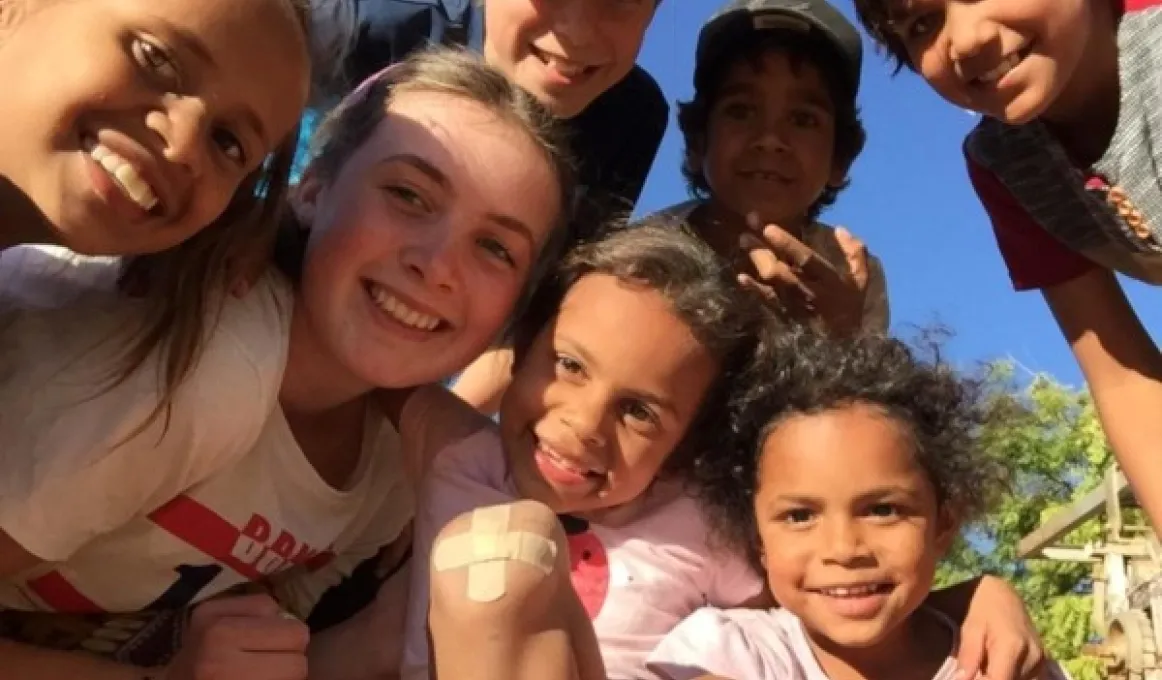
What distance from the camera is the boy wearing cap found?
7.35 ft

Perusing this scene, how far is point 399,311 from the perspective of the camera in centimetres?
155

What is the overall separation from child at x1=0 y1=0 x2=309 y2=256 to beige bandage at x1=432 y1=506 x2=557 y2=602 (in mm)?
444

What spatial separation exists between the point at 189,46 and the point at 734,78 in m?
1.31

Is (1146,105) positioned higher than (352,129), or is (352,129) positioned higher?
(1146,105)

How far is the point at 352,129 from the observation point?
1685 millimetres

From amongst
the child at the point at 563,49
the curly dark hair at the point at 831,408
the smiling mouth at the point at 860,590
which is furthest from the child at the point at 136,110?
the smiling mouth at the point at 860,590


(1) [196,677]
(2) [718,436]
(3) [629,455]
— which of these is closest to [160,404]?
(1) [196,677]

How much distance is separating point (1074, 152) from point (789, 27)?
23.5 inches

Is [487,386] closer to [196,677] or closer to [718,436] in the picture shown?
[718,436]

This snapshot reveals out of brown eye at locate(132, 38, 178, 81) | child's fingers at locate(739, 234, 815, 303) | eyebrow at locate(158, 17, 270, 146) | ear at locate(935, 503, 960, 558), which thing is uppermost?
child's fingers at locate(739, 234, 815, 303)

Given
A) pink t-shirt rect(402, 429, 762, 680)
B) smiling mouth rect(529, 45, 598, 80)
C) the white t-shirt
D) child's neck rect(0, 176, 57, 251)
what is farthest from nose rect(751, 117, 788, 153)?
child's neck rect(0, 176, 57, 251)

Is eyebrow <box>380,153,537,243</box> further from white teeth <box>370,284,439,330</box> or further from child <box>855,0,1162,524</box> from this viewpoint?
child <box>855,0,1162,524</box>

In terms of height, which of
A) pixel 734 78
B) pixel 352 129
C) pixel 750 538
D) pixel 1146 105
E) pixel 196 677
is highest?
pixel 1146 105

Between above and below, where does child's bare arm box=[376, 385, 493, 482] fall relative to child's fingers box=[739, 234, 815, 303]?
below
